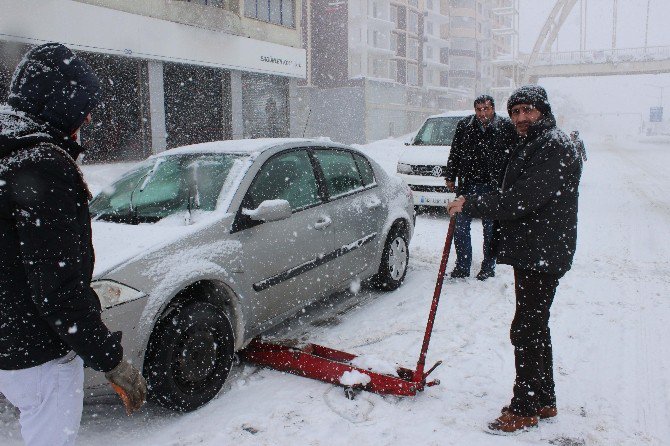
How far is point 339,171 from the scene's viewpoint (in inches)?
200

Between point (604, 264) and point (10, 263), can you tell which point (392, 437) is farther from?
point (604, 264)

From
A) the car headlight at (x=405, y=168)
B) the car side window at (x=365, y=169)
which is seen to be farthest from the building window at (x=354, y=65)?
the car side window at (x=365, y=169)

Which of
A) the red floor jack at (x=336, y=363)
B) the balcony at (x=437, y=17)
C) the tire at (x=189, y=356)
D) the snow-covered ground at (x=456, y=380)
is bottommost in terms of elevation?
the snow-covered ground at (x=456, y=380)

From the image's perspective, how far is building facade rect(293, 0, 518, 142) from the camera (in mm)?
42438

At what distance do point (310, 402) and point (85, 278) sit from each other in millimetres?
2078

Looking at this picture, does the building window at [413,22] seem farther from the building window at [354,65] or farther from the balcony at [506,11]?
the balcony at [506,11]

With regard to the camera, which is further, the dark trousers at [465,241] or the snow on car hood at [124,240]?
the dark trousers at [465,241]

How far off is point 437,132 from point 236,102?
1318cm

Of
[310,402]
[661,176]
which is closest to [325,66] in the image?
[661,176]

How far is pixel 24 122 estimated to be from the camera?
1.61 meters

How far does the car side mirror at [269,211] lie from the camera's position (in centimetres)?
372

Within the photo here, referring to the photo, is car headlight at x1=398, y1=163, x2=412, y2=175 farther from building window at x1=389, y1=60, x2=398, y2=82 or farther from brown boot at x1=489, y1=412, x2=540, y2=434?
building window at x1=389, y1=60, x2=398, y2=82

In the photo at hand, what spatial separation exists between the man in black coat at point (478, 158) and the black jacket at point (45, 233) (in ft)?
15.2

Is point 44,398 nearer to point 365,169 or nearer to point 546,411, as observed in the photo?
point 546,411
